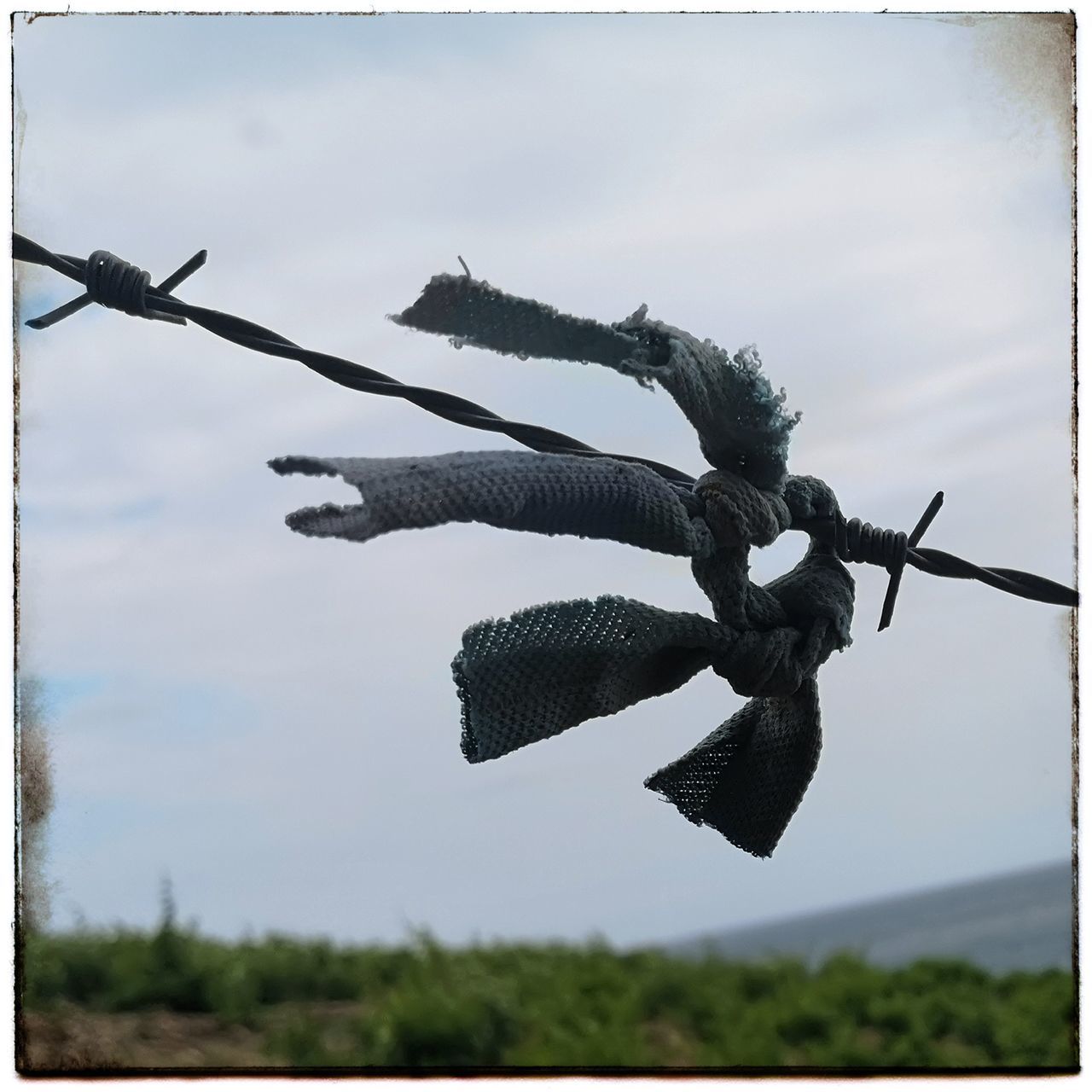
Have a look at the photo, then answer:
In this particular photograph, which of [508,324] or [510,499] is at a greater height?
[508,324]

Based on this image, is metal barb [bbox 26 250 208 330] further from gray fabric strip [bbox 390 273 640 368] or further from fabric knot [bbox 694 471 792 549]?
fabric knot [bbox 694 471 792 549]

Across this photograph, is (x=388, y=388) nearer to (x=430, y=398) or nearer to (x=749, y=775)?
(x=430, y=398)

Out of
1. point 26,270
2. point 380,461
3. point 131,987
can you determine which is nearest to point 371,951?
point 131,987

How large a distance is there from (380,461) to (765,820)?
37 cm

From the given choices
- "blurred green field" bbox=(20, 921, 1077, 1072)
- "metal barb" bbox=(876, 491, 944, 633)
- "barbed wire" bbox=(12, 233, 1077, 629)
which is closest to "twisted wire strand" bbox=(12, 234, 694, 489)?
"barbed wire" bbox=(12, 233, 1077, 629)

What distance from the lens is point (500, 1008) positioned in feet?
9.25

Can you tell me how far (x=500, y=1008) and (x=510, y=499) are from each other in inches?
97.4

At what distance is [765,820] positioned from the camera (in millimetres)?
774

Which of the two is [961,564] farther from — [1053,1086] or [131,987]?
[131,987]

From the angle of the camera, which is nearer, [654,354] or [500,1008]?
[654,354]

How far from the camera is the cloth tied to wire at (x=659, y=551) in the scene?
592 mm

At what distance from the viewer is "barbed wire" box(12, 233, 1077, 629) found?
0.69 metres

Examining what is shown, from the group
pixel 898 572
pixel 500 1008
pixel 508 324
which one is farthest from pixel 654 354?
pixel 500 1008

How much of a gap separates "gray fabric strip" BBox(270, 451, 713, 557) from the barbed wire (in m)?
0.03
